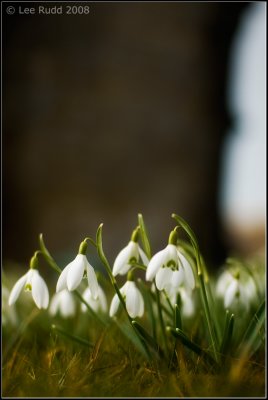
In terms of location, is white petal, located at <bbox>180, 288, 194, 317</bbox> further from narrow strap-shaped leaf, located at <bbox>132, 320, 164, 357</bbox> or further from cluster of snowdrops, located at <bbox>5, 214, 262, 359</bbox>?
narrow strap-shaped leaf, located at <bbox>132, 320, 164, 357</bbox>

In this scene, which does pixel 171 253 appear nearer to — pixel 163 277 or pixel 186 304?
pixel 163 277

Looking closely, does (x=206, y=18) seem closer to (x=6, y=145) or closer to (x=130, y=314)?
(x=6, y=145)

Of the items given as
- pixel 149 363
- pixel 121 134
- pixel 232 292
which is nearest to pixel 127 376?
pixel 149 363

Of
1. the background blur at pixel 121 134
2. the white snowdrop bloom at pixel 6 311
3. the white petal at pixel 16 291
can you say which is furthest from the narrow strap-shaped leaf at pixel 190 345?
the background blur at pixel 121 134

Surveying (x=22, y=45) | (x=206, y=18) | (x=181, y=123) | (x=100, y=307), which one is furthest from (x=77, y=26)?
(x=100, y=307)

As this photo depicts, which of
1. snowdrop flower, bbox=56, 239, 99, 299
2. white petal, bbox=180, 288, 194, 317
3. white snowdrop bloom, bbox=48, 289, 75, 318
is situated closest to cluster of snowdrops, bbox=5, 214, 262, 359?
snowdrop flower, bbox=56, 239, 99, 299

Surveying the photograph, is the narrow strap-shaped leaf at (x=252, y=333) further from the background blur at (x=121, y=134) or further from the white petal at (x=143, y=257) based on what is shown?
the background blur at (x=121, y=134)

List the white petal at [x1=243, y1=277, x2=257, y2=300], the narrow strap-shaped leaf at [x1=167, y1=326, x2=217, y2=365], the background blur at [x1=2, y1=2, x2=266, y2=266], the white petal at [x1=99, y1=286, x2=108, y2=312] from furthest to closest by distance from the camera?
1. the background blur at [x1=2, y1=2, x2=266, y2=266]
2. the white petal at [x1=243, y1=277, x2=257, y2=300]
3. the white petal at [x1=99, y1=286, x2=108, y2=312]
4. the narrow strap-shaped leaf at [x1=167, y1=326, x2=217, y2=365]

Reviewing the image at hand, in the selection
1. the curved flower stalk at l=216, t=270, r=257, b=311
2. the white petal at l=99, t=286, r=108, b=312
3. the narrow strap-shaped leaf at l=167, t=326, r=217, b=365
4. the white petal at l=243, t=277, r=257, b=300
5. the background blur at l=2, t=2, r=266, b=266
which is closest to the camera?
the narrow strap-shaped leaf at l=167, t=326, r=217, b=365

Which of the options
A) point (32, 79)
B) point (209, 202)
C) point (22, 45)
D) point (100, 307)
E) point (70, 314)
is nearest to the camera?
point (100, 307)
